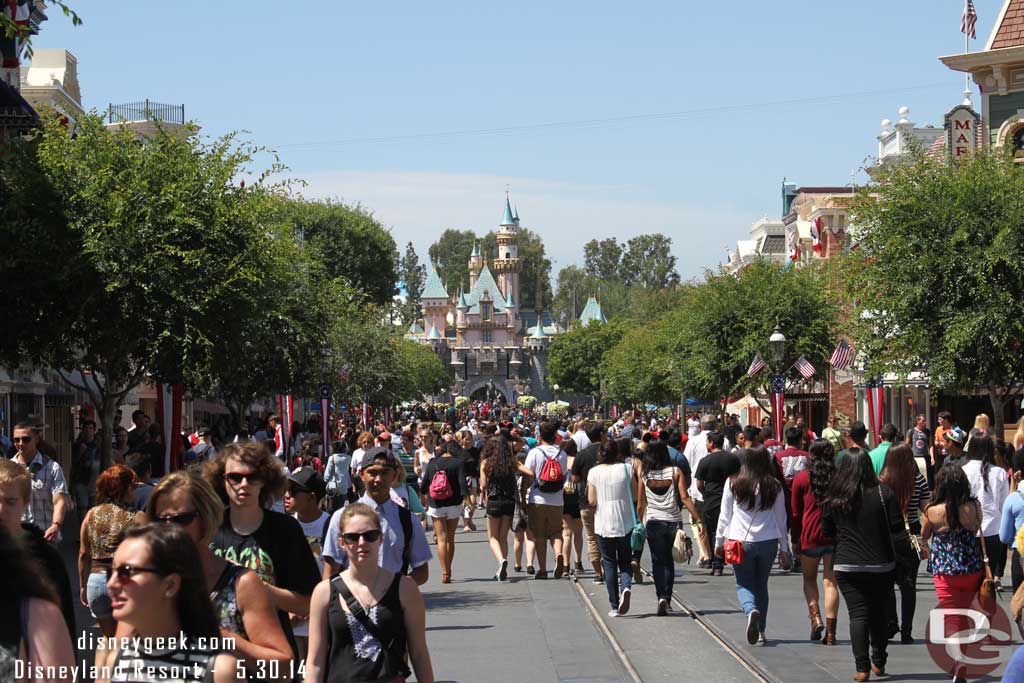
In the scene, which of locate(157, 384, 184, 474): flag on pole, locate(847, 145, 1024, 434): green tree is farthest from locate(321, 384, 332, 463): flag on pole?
locate(847, 145, 1024, 434): green tree

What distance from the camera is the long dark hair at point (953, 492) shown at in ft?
34.4

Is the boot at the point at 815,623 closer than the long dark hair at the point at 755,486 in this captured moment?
No

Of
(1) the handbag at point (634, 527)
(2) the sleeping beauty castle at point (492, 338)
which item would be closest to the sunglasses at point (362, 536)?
(1) the handbag at point (634, 527)

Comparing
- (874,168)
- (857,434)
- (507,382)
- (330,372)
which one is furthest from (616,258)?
(857,434)

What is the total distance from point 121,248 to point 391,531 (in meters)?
14.9

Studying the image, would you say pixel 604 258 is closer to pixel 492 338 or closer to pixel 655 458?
pixel 492 338

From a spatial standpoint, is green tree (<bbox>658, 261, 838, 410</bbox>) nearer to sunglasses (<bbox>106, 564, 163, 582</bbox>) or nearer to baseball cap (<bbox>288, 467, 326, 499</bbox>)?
baseball cap (<bbox>288, 467, 326, 499</bbox>)

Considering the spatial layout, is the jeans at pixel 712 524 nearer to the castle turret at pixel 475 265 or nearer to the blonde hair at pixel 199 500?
the blonde hair at pixel 199 500

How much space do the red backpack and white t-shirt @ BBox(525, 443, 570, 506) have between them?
0.10 feet

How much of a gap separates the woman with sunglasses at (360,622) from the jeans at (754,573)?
20.6 ft

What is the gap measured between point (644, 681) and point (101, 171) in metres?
15.2

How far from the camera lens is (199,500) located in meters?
5.77

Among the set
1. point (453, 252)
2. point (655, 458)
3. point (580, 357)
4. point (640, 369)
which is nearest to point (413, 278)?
point (453, 252)

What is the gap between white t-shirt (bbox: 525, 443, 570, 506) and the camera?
1730 cm
